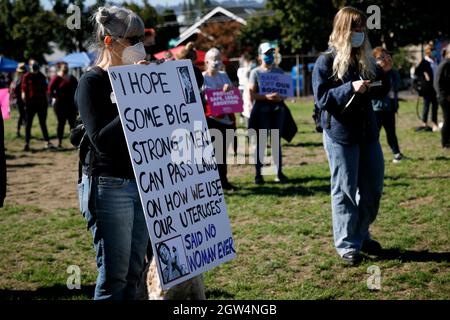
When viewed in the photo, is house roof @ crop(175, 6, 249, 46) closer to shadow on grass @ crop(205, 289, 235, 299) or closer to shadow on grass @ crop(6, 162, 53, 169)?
shadow on grass @ crop(6, 162, 53, 169)

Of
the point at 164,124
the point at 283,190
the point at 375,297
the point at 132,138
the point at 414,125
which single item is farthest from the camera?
the point at 414,125

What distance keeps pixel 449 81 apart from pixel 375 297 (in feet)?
25.0

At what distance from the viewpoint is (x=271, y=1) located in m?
38.8

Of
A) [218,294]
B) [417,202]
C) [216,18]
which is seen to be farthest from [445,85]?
[216,18]

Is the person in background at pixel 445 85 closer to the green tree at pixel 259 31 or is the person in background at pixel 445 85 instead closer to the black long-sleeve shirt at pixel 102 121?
the black long-sleeve shirt at pixel 102 121

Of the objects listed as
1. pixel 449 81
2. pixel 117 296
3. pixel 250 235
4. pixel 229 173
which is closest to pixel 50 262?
pixel 250 235

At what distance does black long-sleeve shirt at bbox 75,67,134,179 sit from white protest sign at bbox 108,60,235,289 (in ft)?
0.44

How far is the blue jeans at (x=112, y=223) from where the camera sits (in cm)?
333

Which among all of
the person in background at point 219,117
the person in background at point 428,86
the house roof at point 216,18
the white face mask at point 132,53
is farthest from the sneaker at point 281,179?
the house roof at point 216,18

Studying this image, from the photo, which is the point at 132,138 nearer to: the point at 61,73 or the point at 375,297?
the point at 375,297

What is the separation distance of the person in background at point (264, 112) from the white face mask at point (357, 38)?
3902 mm

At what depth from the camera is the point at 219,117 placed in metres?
8.62
